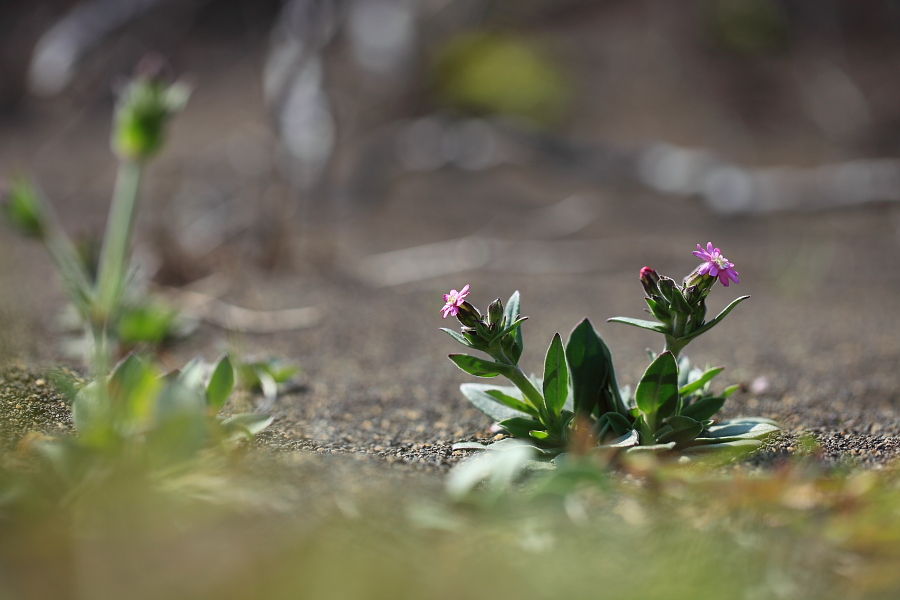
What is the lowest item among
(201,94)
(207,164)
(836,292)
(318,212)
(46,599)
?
(836,292)

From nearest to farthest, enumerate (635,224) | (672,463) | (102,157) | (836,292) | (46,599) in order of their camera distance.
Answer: (46,599) < (672,463) < (836,292) < (635,224) < (102,157)

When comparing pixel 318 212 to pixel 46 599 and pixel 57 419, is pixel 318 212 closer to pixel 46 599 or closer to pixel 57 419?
pixel 57 419

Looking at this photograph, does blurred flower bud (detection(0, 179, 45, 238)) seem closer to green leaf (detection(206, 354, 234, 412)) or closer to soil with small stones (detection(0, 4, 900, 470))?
soil with small stones (detection(0, 4, 900, 470))

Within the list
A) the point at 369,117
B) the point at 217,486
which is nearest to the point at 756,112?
the point at 369,117

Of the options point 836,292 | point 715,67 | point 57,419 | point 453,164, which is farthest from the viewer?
point 715,67

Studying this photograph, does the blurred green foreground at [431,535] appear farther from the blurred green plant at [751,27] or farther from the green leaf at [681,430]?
the blurred green plant at [751,27]

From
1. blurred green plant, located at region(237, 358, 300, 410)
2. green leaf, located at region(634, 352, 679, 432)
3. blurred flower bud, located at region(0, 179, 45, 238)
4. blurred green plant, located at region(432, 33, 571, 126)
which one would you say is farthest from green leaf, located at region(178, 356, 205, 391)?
blurred green plant, located at region(432, 33, 571, 126)

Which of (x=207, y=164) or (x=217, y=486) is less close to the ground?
(x=207, y=164)

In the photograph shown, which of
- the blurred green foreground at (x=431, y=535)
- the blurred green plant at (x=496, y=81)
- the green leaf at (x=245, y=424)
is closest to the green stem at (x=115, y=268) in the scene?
the green leaf at (x=245, y=424)
